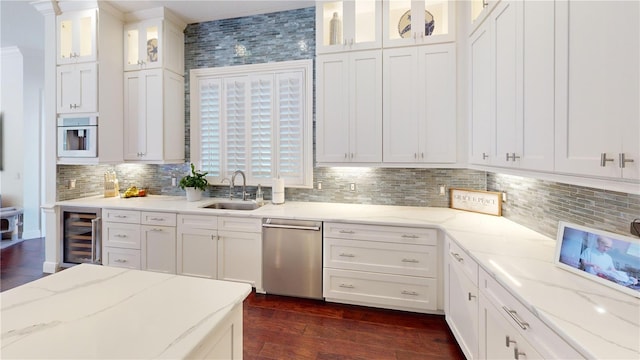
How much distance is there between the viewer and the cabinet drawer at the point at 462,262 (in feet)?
5.69

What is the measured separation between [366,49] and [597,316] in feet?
8.51

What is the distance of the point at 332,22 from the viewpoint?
296cm

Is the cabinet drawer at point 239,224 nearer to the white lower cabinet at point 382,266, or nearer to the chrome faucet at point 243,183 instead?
the chrome faucet at point 243,183

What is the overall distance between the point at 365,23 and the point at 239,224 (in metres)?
2.51

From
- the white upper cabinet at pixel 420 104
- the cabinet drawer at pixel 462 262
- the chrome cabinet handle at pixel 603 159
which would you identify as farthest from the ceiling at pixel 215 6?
the chrome cabinet handle at pixel 603 159

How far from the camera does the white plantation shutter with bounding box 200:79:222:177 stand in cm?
366

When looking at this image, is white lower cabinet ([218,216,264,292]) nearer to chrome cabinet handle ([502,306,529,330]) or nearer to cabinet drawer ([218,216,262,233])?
cabinet drawer ([218,216,262,233])

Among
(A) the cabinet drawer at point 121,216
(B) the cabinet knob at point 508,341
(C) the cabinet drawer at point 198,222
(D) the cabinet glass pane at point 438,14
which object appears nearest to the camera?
(B) the cabinet knob at point 508,341

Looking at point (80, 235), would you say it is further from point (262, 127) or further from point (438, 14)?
point (438, 14)

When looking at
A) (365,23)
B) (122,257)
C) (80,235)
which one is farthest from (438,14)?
(80,235)

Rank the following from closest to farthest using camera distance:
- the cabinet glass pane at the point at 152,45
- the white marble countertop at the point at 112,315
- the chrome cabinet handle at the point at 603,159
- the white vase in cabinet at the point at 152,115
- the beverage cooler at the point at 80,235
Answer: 1. the white marble countertop at the point at 112,315
2. the chrome cabinet handle at the point at 603,159
3. the beverage cooler at the point at 80,235
4. the white vase in cabinet at the point at 152,115
5. the cabinet glass pane at the point at 152,45

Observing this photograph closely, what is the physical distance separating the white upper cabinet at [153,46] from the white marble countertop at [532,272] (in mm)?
1796

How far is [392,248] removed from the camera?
101 inches

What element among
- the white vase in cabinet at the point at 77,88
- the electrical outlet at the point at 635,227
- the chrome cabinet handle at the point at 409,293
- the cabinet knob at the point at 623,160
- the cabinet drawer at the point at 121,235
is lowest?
the chrome cabinet handle at the point at 409,293
